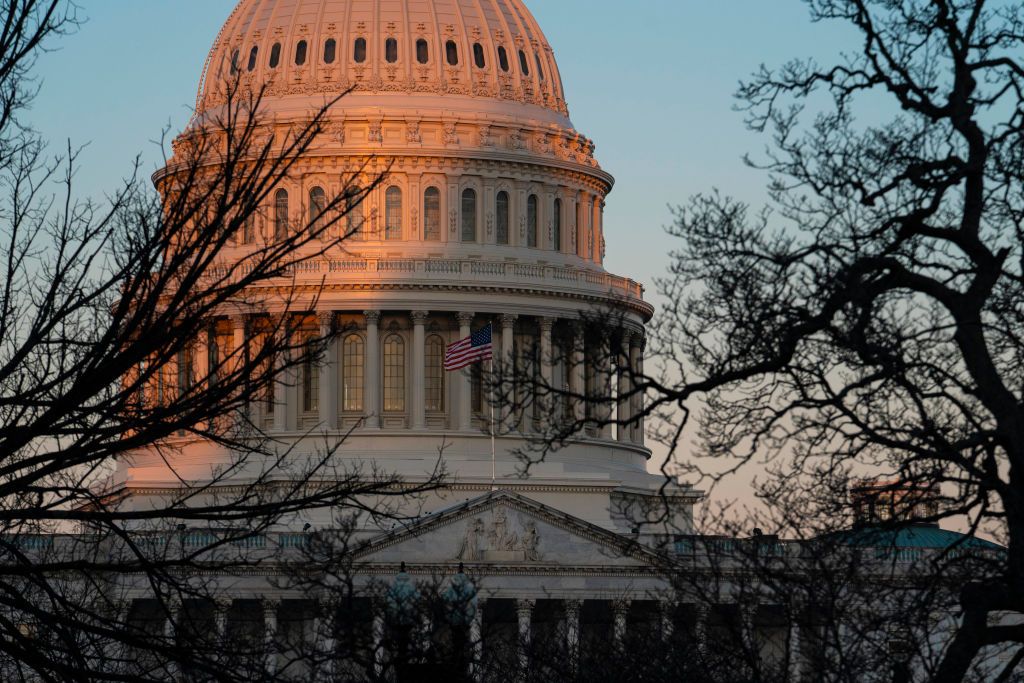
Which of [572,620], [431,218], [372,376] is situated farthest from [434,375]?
[572,620]

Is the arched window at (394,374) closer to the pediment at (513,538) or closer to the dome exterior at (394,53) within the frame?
the dome exterior at (394,53)

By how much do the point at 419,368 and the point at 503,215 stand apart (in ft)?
35.2

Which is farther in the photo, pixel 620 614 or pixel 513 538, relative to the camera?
pixel 513 538

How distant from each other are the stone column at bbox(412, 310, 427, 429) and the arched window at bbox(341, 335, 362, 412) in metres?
3.13

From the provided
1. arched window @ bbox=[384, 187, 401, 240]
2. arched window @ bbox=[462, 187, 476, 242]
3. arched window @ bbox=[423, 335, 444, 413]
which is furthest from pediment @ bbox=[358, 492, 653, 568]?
arched window @ bbox=[462, 187, 476, 242]

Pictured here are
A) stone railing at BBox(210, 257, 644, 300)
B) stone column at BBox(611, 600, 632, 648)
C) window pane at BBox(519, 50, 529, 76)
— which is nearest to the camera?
stone column at BBox(611, 600, 632, 648)

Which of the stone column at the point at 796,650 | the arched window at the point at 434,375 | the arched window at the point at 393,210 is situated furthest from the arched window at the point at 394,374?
the stone column at the point at 796,650

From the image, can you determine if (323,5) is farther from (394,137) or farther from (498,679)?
(498,679)

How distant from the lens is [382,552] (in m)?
110

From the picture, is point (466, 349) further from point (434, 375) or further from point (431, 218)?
point (431, 218)

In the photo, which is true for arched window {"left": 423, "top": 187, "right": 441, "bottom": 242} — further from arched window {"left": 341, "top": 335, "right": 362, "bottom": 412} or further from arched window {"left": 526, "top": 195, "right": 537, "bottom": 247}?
arched window {"left": 341, "top": 335, "right": 362, "bottom": 412}

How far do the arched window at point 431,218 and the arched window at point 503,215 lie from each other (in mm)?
3423

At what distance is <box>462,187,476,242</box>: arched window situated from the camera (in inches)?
5236

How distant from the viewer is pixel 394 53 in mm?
134625
